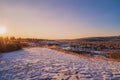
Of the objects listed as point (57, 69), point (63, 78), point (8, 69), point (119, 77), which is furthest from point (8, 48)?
point (119, 77)

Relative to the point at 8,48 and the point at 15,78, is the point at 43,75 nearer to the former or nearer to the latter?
the point at 15,78

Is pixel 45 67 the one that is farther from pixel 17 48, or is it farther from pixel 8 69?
pixel 17 48

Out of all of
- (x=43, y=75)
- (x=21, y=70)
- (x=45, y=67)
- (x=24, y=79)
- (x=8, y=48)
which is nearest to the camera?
(x=24, y=79)

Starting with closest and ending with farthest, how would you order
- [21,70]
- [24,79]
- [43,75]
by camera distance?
[24,79], [43,75], [21,70]

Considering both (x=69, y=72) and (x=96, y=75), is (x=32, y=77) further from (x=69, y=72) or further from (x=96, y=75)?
(x=96, y=75)

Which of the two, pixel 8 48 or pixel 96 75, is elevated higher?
pixel 8 48

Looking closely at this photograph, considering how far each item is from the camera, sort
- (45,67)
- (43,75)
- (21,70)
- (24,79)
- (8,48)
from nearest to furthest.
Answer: (24,79)
(43,75)
(21,70)
(45,67)
(8,48)

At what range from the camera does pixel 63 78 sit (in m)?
8.41

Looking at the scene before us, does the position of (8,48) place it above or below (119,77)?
above

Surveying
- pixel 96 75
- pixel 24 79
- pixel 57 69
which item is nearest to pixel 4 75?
pixel 24 79

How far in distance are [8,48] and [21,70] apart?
394 inches

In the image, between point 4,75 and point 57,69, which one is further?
point 57,69

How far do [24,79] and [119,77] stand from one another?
4.94 m

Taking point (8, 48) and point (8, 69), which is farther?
point (8, 48)
